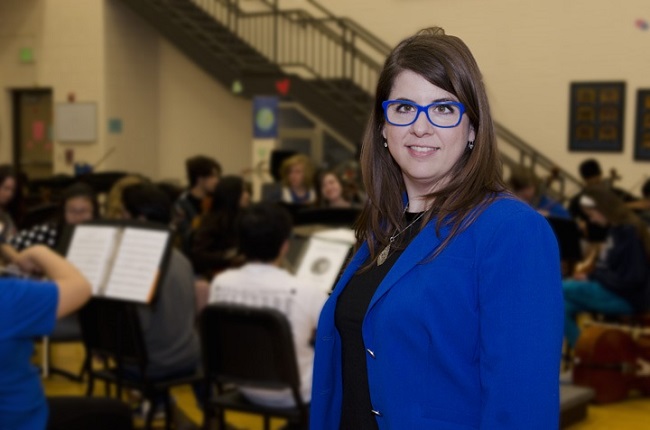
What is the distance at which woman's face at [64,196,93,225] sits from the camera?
18.9 ft

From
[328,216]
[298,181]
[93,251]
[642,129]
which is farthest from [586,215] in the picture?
[93,251]

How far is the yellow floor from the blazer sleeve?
373 cm

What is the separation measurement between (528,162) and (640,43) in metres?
2.18

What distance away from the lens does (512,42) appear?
1134 centimetres

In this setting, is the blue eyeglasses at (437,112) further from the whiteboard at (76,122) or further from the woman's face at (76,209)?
the whiteboard at (76,122)

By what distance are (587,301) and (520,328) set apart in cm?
505

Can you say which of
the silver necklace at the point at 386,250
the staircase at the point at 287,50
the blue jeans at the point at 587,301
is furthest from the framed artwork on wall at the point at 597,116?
the silver necklace at the point at 386,250

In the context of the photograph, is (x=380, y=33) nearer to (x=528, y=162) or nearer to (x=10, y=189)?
(x=528, y=162)

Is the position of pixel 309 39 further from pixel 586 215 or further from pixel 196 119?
pixel 586 215

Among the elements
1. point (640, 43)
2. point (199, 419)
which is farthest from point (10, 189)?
point (640, 43)

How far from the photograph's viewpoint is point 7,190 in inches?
259

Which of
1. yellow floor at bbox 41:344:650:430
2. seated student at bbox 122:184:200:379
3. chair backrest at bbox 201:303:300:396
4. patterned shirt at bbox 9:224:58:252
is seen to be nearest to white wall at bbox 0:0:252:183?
yellow floor at bbox 41:344:650:430

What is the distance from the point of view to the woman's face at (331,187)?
23.2 ft

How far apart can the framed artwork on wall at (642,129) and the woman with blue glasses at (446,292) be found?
1026 centimetres
